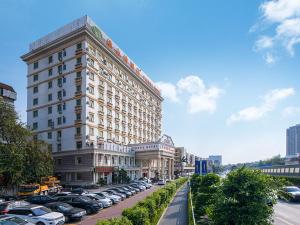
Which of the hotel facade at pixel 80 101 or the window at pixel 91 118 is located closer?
the hotel facade at pixel 80 101

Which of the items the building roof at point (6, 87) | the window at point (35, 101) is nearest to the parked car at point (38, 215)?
the building roof at point (6, 87)

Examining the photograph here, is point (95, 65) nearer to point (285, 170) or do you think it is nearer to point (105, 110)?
point (105, 110)

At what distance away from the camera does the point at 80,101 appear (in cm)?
5578

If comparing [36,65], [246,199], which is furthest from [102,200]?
[36,65]

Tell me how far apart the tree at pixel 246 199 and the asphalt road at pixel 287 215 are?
39.6 ft

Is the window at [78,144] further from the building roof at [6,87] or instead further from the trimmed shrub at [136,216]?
the trimmed shrub at [136,216]

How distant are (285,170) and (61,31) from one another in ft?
170

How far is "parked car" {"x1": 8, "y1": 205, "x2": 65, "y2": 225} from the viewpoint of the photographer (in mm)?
19609

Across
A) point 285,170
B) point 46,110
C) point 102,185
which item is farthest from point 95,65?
point 285,170

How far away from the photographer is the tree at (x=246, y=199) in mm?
9914

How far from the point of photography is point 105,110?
6284 centimetres

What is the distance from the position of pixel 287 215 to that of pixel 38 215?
767 inches

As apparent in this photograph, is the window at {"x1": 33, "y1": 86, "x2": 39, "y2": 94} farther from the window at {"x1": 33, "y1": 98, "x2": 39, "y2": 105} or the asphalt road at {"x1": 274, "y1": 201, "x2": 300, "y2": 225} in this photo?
the asphalt road at {"x1": 274, "y1": 201, "x2": 300, "y2": 225}

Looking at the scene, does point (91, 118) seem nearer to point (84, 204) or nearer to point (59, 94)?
point (59, 94)
